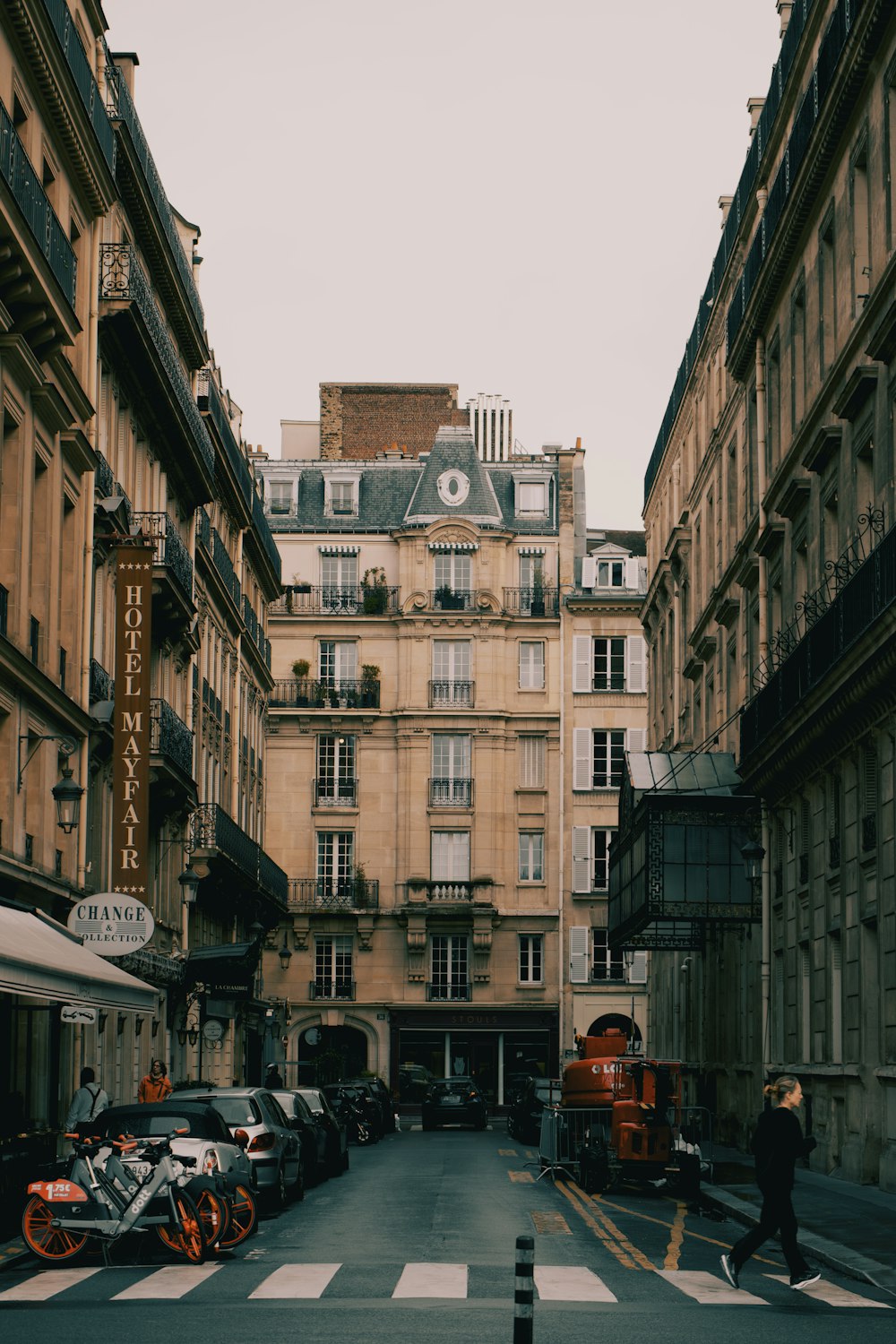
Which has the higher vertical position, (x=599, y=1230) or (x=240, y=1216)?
(x=240, y=1216)

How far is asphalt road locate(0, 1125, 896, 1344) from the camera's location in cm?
1277

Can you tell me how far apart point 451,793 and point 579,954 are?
24.2 ft

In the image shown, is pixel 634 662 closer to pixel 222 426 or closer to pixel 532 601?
pixel 532 601

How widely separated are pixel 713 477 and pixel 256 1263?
32.0m

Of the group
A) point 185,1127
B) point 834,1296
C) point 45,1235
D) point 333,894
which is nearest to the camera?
point 834,1296

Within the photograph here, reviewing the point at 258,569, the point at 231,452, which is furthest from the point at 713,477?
the point at 258,569

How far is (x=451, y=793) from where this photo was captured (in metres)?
71.6

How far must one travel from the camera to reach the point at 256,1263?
56.6 feet

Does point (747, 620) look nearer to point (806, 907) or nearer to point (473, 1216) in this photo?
point (806, 907)

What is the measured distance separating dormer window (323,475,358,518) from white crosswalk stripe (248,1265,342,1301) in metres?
60.8

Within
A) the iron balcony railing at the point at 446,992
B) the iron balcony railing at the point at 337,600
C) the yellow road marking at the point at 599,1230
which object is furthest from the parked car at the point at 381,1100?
the iron balcony railing at the point at 337,600

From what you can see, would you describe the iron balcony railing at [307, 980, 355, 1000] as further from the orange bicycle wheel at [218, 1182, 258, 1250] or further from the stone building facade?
the orange bicycle wheel at [218, 1182, 258, 1250]

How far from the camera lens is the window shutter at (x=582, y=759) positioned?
7144 cm

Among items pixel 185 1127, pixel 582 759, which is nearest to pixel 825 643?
pixel 185 1127
